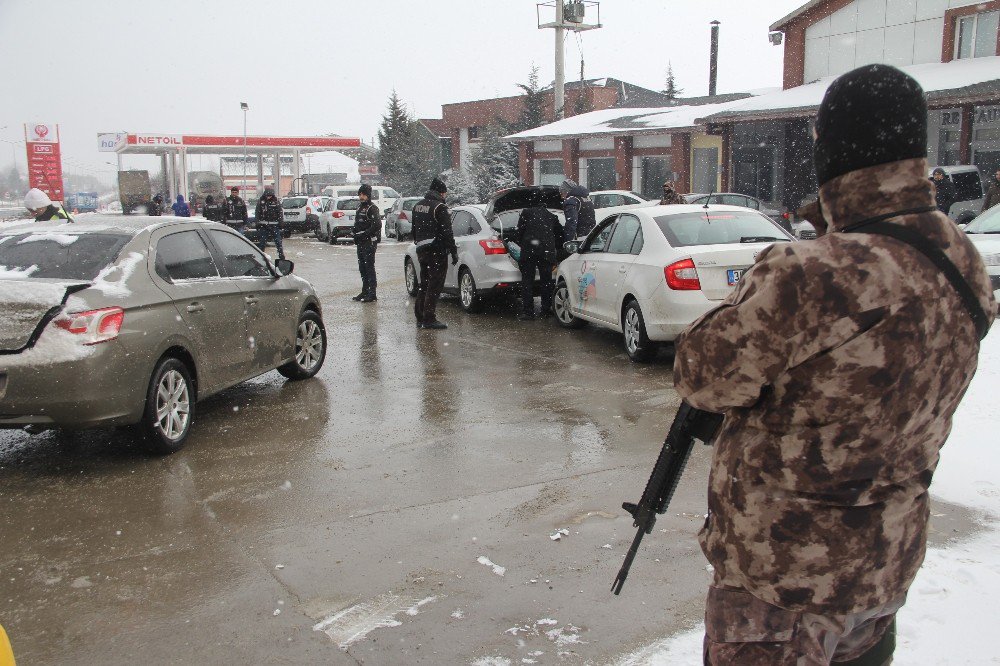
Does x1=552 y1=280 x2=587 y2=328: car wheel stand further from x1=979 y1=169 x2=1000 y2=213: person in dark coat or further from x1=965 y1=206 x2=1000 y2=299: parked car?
x1=979 y1=169 x2=1000 y2=213: person in dark coat

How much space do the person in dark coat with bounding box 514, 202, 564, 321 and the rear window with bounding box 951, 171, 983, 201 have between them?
10.0m

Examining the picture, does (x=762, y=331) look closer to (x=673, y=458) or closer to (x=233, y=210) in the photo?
(x=673, y=458)

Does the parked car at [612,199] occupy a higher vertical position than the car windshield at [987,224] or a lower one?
higher

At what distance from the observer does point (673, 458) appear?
2.25 m

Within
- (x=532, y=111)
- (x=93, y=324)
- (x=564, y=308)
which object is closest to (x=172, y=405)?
(x=93, y=324)

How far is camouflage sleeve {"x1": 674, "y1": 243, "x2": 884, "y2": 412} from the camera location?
1.79m

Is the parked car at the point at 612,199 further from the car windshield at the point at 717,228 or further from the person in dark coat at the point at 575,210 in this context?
the car windshield at the point at 717,228

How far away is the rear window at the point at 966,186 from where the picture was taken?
1705 cm

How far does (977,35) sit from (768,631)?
24910 millimetres

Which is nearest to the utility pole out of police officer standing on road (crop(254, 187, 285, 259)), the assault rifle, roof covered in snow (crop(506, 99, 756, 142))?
roof covered in snow (crop(506, 99, 756, 142))

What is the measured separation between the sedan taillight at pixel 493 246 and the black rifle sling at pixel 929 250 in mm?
10081

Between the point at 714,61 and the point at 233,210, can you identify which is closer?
the point at 233,210

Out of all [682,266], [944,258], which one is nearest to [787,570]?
[944,258]

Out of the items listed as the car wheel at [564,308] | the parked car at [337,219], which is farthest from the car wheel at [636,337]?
the parked car at [337,219]
